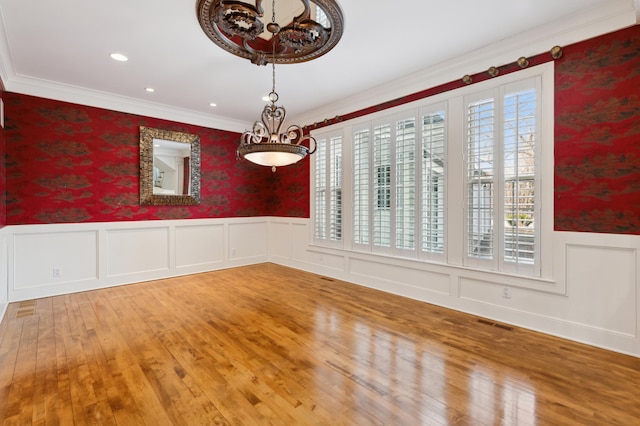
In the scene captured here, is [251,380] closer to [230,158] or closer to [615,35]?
[615,35]

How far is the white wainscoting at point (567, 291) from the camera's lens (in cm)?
255

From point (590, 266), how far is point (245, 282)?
4.30 meters

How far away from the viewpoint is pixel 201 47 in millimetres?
3158

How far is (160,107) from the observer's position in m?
5.09

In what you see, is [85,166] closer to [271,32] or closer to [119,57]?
[119,57]

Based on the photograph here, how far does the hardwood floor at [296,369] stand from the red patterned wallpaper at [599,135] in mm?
1205

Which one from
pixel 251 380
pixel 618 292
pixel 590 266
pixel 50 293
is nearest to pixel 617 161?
pixel 590 266

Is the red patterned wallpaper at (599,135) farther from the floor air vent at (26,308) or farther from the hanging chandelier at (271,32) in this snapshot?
the floor air vent at (26,308)

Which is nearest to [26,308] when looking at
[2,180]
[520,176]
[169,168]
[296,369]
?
[2,180]

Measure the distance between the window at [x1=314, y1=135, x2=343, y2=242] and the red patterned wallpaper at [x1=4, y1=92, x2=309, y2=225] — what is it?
352 mm

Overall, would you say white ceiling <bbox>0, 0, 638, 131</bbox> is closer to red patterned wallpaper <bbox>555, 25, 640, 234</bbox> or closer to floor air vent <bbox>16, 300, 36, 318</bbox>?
red patterned wallpaper <bbox>555, 25, 640, 234</bbox>

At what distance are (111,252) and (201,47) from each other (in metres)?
3.45

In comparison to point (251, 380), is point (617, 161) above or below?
above

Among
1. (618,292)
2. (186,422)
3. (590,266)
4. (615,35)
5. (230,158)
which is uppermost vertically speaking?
(615,35)
